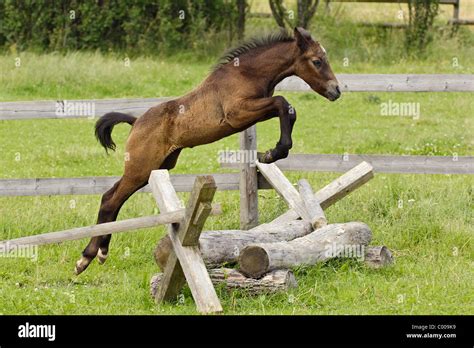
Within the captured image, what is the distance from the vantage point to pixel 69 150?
14430 mm

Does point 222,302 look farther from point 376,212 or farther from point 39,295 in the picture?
point 376,212

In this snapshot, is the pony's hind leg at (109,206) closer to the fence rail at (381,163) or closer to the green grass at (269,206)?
the green grass at (269,206)

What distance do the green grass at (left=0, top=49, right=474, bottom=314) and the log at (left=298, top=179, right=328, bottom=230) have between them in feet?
1.90

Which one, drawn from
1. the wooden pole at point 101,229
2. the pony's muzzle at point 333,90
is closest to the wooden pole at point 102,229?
the wooden pole at point 101,229

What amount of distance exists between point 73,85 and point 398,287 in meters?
9.95

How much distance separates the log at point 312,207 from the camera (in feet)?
32.2

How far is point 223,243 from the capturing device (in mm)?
8805

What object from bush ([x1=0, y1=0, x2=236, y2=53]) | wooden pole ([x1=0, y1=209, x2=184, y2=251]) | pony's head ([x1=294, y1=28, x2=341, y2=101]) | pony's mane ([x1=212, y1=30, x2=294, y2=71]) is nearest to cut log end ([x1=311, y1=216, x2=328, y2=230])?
pony's head ([x1=294, y1=28, x2=341, y2=101])

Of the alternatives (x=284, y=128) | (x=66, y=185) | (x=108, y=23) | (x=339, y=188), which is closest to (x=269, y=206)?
(x=339, y=188)

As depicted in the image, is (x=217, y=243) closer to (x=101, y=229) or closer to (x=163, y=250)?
(x=163, y=250)

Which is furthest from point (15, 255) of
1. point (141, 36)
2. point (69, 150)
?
point (141, 36)

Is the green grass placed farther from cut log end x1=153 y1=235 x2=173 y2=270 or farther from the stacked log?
cut log end x1=153 y1=235 x2=173 y2=270

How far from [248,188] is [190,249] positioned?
9.90 ft

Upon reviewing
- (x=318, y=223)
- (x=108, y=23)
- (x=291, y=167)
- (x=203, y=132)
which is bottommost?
(x=318, y=223)
